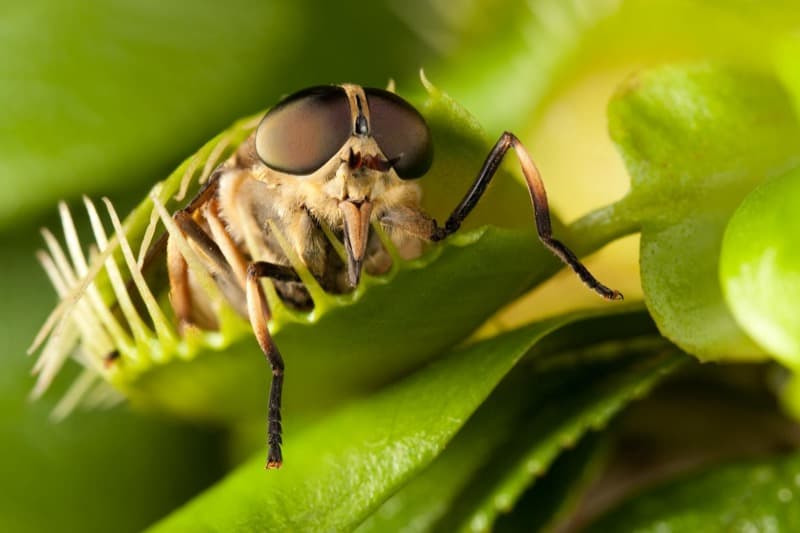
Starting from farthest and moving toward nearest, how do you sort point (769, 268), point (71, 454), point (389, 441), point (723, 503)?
point (71, 454)
point (723, 503)
point (389, 441)
point (769, 268)

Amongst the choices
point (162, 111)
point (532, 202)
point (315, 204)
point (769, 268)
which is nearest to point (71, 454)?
point (162, 111)

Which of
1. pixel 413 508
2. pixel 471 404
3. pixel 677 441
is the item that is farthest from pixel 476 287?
pixel 677 441

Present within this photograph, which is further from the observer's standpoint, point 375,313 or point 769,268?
point 375,313

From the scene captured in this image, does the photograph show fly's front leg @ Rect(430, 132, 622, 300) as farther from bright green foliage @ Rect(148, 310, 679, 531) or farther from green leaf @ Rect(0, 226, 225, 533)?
green leaf @ Rect(0, 226, 225, 533)

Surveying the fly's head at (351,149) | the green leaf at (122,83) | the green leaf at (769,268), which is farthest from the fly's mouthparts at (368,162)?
the green leaf at (122,83)

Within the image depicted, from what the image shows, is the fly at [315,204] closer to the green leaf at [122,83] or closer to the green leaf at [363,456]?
the green leaf at [363,456]

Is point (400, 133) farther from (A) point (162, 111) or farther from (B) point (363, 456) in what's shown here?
(A) point (162, 111)

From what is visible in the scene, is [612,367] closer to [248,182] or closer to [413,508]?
[413,508]

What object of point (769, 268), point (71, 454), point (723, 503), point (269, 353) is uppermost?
point (769, 268)

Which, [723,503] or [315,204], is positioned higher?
[315,204]
